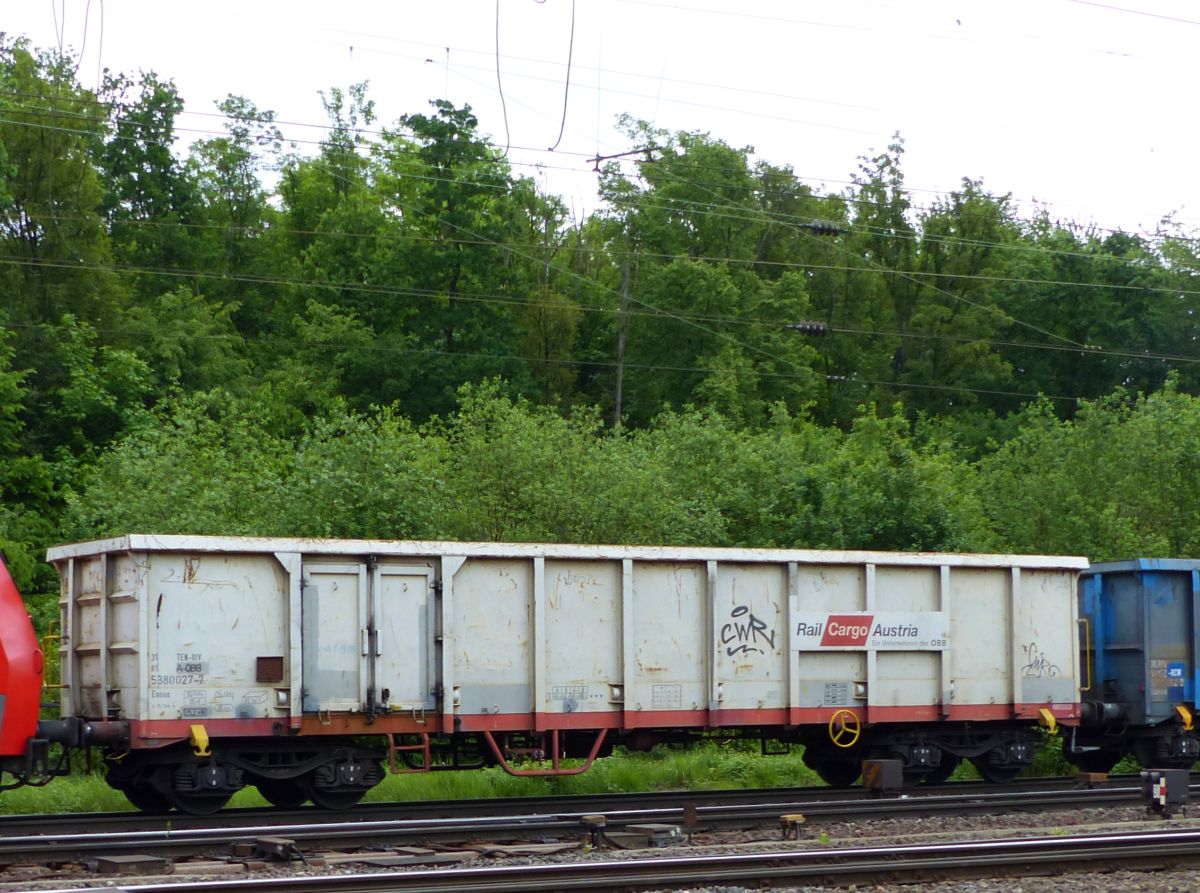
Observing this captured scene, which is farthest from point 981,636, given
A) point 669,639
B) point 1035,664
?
point 669,639

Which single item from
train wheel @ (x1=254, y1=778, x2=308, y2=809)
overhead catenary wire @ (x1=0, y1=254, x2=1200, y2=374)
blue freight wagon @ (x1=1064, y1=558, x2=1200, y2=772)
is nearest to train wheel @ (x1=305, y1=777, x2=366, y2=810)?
train wheel @ (x1=254, y1=778, x2=308, y2=809)

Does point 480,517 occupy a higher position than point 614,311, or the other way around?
point 614,311

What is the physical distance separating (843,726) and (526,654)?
3778 mm

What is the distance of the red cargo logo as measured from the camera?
15836 mm

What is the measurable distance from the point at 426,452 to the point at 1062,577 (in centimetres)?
1390

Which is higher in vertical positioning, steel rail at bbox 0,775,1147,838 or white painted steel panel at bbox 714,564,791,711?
white painted steel panel at bbox 714,564,791,711

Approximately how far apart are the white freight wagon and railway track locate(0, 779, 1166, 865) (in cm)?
54

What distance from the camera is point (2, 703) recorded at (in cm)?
1211

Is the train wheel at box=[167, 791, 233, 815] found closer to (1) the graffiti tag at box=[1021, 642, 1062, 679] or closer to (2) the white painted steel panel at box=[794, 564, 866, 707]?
(2) the white painted steel panel at box=[794, 564, 866, 707]

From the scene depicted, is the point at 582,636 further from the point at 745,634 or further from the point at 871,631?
the point at 871,631

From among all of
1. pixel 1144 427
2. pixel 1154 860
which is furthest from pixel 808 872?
pixel 1144 427

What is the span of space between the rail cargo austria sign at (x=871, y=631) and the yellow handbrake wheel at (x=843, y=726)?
0.72 metres

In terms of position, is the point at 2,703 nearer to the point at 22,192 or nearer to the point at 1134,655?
the point at 1134,655

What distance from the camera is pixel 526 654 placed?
1463cm
